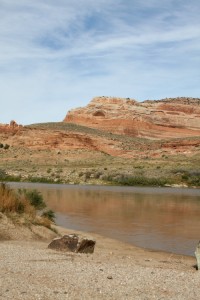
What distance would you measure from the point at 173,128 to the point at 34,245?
90.8m

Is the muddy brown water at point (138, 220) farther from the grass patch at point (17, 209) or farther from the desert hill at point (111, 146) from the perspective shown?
the desert hill at point (111, 146)

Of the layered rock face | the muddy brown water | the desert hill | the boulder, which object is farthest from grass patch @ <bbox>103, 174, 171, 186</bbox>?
the layered rock face

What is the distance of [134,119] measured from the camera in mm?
97812

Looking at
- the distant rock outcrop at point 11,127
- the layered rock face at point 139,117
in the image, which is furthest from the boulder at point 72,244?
the layered rock face at point 139,117

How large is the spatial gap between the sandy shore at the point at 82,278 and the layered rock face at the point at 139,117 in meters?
85.3

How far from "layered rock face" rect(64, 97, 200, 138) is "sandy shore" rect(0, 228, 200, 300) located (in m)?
85.3

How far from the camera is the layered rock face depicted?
9644 cm

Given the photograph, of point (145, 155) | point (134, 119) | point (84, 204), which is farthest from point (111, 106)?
point (84, 204)

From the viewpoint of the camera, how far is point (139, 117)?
9881cm

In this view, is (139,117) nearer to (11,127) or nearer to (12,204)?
(11,127)

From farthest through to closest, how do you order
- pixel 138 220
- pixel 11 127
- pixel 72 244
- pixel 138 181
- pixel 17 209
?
1. pixel 11 127
2. pixel 138 181
3. pixel 138 220
4. pixel 17 209
5. pixel 72 244

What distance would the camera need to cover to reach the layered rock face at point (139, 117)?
9644 centimetres

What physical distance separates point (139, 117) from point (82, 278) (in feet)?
303

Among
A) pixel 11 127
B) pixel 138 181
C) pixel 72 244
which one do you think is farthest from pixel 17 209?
pixel 11 127
